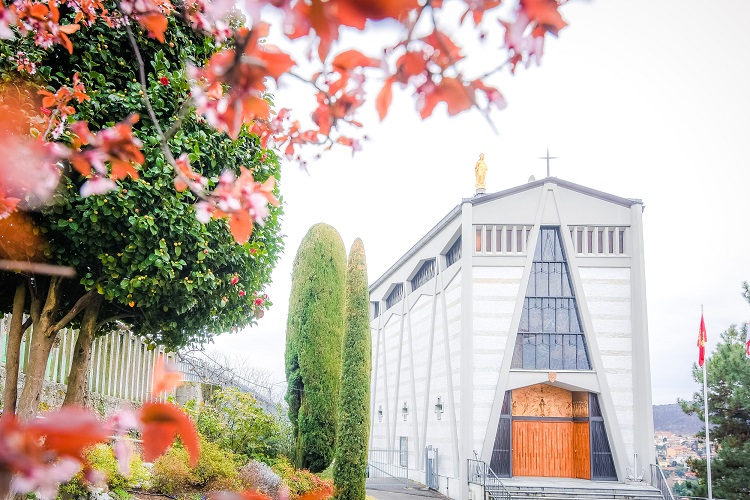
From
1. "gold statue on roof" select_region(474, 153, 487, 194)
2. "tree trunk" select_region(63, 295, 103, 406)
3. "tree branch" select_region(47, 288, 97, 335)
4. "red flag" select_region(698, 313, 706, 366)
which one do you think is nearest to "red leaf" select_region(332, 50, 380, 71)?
"tree branch" select_region(47, 288, 97, 335)

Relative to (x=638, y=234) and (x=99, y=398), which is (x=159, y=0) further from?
(x=638, y=234)

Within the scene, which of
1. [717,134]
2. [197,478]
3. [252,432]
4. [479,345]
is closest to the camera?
[197,478]

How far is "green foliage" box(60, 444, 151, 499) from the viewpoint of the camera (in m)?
7.60

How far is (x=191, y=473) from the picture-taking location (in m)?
9.95

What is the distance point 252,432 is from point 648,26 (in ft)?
46.3

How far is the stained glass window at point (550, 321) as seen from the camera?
66.1ft

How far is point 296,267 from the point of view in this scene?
17.8 meters

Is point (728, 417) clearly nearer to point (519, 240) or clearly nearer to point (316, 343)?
point (519, 240)

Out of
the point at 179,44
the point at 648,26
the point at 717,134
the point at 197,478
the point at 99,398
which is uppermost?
the point at 717,134

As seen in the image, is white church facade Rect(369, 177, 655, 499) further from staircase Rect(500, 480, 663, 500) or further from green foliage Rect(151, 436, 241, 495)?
green foliage Rect(151, 436, 241, 495)

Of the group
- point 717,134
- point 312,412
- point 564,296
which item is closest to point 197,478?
point 312,412

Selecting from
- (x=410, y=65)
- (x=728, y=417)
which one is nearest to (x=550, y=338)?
(x=728, y=417)

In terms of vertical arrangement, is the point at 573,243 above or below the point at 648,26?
above

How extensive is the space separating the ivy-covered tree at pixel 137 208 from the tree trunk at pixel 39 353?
11 mm
